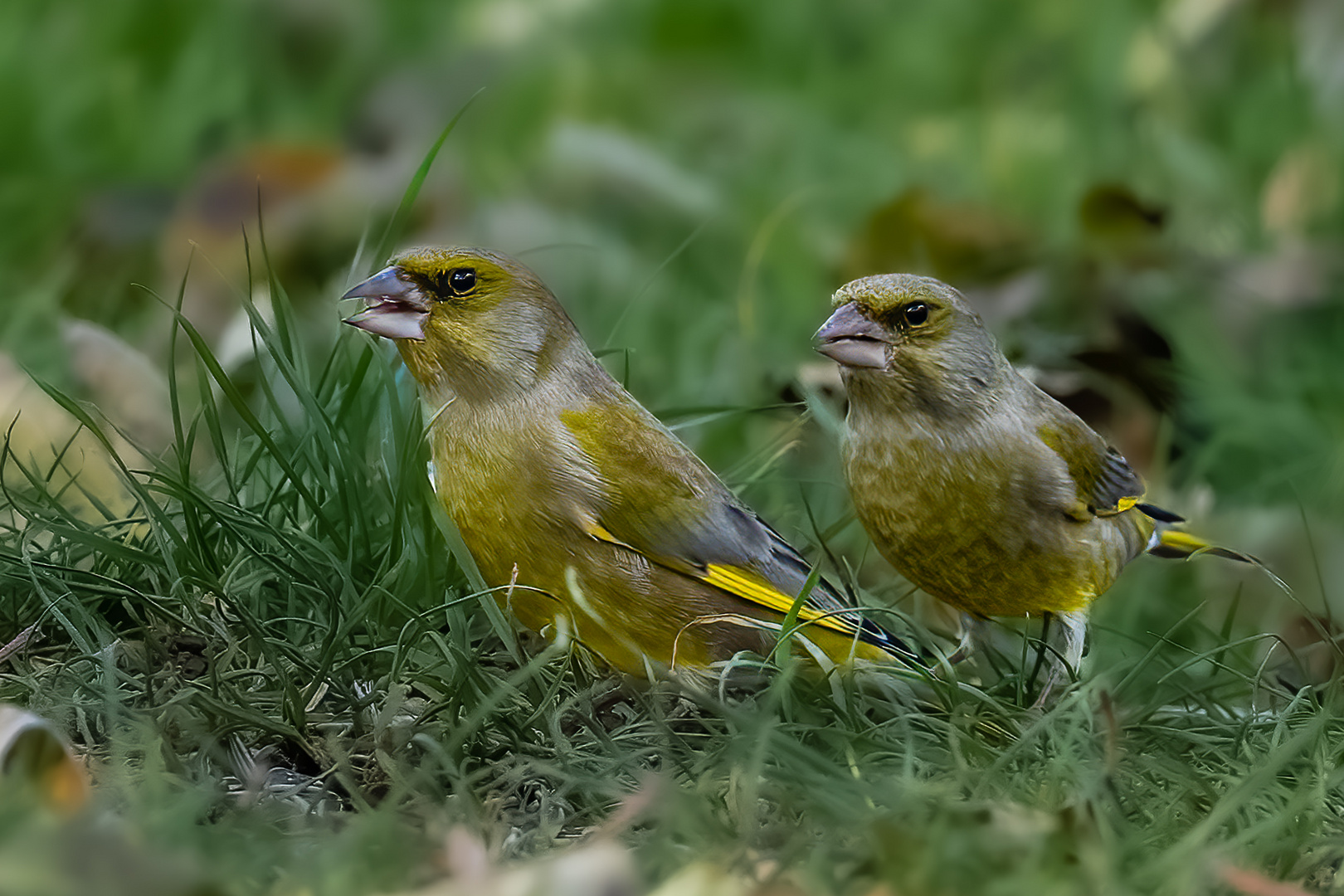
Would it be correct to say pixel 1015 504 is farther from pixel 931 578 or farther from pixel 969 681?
pixel 969 681

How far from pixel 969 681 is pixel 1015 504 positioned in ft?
1.07

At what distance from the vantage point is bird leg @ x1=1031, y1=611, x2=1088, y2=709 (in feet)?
7.25

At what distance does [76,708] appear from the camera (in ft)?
6.82

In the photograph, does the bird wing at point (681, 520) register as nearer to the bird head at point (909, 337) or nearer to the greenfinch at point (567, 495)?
the greenfinch at point (567, 495)

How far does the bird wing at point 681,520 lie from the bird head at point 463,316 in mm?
113

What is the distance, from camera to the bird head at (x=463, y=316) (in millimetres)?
2084

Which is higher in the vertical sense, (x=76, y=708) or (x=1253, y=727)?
(x=76, y=708)

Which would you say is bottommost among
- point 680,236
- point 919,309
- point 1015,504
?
point 680,236

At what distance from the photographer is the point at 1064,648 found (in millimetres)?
2305

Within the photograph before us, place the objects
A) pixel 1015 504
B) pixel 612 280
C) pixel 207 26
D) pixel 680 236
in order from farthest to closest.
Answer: pixel 207 26 < pixel 680 236 < pixel 612 280 < pixel 1015 504

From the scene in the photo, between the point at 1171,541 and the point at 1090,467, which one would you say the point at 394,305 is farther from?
the point at 1171,541

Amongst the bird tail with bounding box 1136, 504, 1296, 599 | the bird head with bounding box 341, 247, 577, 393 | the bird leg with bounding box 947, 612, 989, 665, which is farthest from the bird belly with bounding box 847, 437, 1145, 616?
the bird head with bounding box 341, 247, 577, 393

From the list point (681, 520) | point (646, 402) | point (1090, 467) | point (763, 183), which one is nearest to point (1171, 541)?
point (1090, 467)

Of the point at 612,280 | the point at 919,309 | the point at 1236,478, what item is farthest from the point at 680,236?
the point at 919,309
